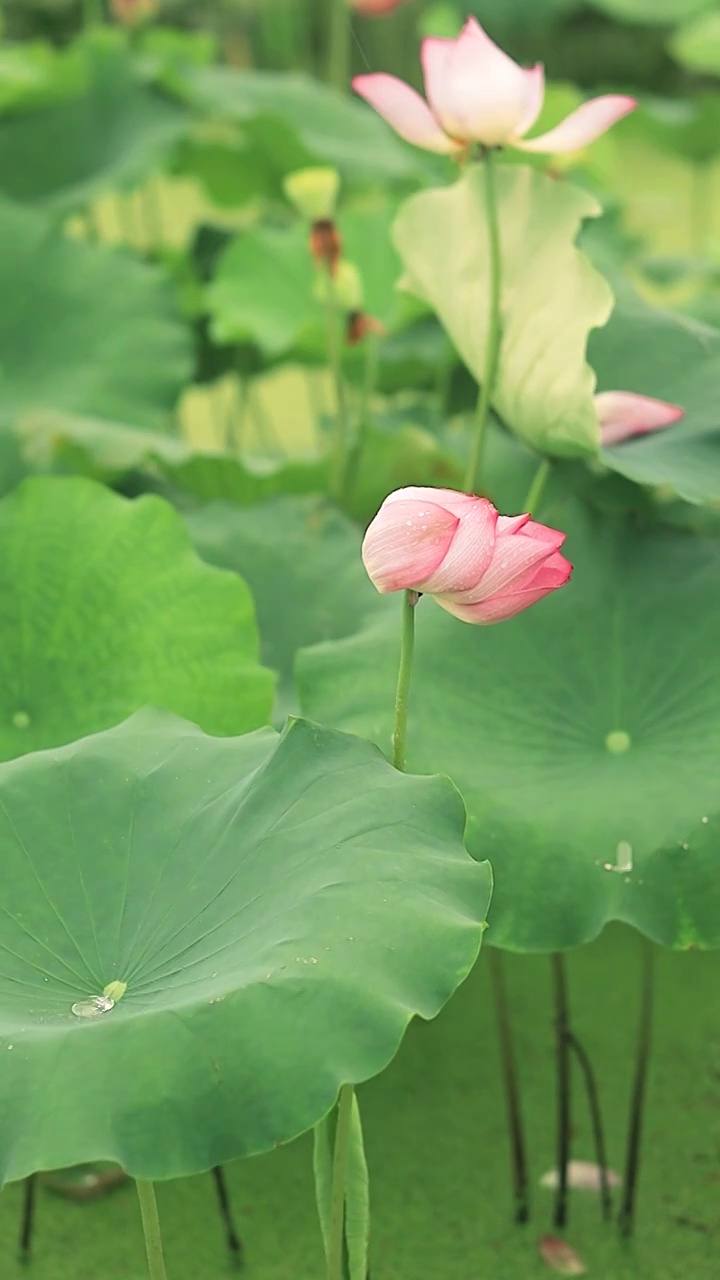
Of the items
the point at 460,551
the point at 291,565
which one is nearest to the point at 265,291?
the point at 291,565

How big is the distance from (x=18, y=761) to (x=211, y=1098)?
28 centimetres

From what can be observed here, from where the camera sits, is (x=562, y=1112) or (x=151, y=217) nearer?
(x=562, y=1112)

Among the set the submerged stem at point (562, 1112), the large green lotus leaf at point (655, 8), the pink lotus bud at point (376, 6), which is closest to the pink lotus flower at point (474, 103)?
the submerged stem at point (562, 1112)

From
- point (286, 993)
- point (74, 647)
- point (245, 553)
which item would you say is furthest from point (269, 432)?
point (286, 993)

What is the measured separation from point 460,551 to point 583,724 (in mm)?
316

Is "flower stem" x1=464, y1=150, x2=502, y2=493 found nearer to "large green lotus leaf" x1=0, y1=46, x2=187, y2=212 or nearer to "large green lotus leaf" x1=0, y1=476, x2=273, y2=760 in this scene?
"large green lotus leaf" x1=0, y1=476, x2=273, y2=760

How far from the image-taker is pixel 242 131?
2082 mm

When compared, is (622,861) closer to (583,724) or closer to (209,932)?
(583,724)

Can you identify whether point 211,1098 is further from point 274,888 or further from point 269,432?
point 269,432

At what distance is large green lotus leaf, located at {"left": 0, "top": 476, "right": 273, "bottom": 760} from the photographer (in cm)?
108

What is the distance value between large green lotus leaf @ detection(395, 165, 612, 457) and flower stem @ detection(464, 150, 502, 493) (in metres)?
0.01

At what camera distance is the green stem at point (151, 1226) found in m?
0.76

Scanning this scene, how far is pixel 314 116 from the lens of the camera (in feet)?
7.32

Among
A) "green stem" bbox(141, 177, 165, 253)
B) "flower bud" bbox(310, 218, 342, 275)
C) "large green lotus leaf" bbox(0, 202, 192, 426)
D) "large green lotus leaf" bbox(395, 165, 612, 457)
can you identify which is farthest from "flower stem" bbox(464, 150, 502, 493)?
"green stem" bbox(141, 177, 165, 253)
